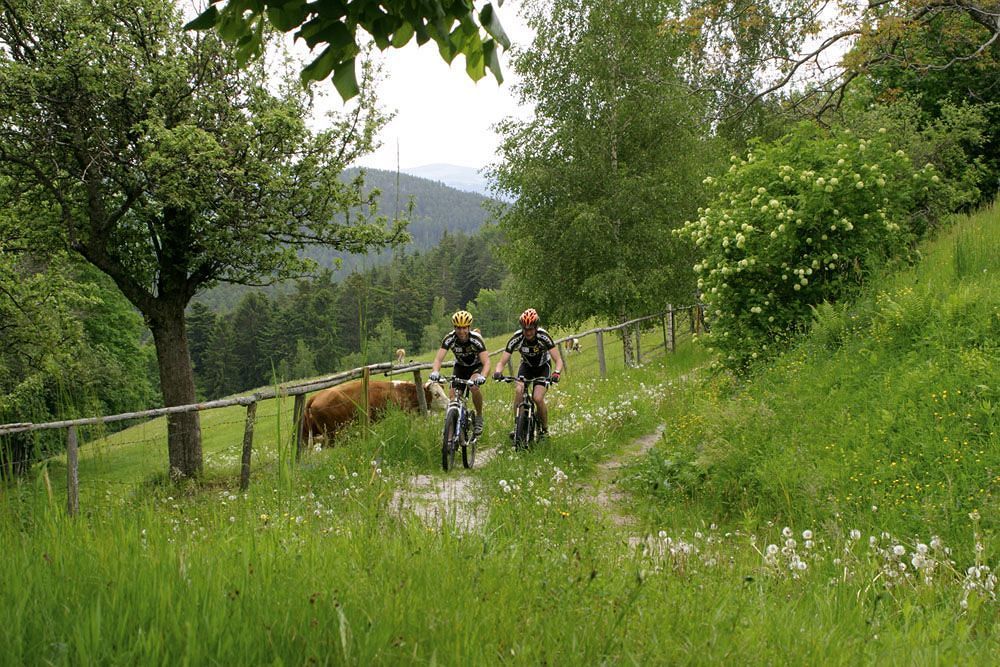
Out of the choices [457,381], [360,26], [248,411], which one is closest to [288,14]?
[360,26]

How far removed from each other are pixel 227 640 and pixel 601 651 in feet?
4.08

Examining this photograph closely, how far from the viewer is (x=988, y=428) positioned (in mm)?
6039

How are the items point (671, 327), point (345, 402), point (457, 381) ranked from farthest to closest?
point (671, 327)
point (345, 402)
point (457, 381)

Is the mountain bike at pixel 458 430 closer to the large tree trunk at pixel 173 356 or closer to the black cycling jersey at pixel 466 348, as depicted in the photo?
the black cycling jersey at pixel 466 348

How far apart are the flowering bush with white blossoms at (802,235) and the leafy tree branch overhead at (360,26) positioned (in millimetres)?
7569

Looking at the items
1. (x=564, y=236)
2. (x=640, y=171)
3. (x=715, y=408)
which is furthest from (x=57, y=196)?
(x=640, y=171)

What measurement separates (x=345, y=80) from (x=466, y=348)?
21.6 ft

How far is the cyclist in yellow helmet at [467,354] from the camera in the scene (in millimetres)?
9641

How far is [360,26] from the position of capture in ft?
12.0

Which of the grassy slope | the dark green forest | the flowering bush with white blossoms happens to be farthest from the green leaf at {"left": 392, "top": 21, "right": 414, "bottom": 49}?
the flowering bush with white blossoms

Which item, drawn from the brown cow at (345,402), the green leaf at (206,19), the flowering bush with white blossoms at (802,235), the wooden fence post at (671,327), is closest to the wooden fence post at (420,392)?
the brown cow at (345,402)

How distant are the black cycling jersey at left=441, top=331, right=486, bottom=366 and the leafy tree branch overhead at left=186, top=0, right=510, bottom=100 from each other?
6234 millimetres

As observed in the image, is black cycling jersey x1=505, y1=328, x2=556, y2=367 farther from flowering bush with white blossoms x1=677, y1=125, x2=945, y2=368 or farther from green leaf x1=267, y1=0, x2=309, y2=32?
green leaf x1=267, y1=0, x2=309, y2=32

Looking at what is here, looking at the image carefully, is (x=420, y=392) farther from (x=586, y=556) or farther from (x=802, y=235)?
(x=586, y=556)
